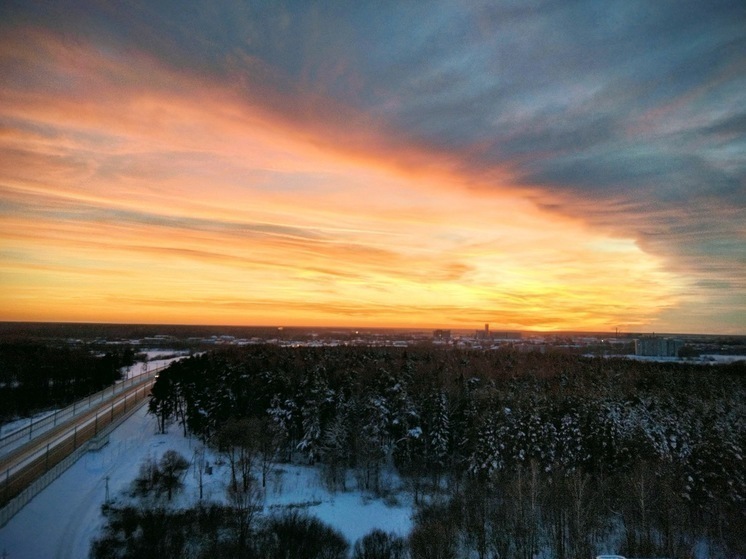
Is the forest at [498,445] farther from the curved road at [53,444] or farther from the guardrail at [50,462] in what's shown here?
the curved road at [53,444]

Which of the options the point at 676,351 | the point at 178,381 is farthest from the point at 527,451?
the point at 676,351

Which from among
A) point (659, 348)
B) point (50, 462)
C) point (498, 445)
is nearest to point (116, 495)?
point (50, 462)

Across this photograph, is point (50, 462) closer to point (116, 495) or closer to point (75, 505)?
point (116, 495)

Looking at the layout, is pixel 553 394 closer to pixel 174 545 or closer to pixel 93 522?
pixel 174 545

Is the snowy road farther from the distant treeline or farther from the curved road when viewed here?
the distant treeline

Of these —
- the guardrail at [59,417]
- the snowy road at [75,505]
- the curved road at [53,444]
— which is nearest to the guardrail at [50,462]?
the curved road at [53,444]
